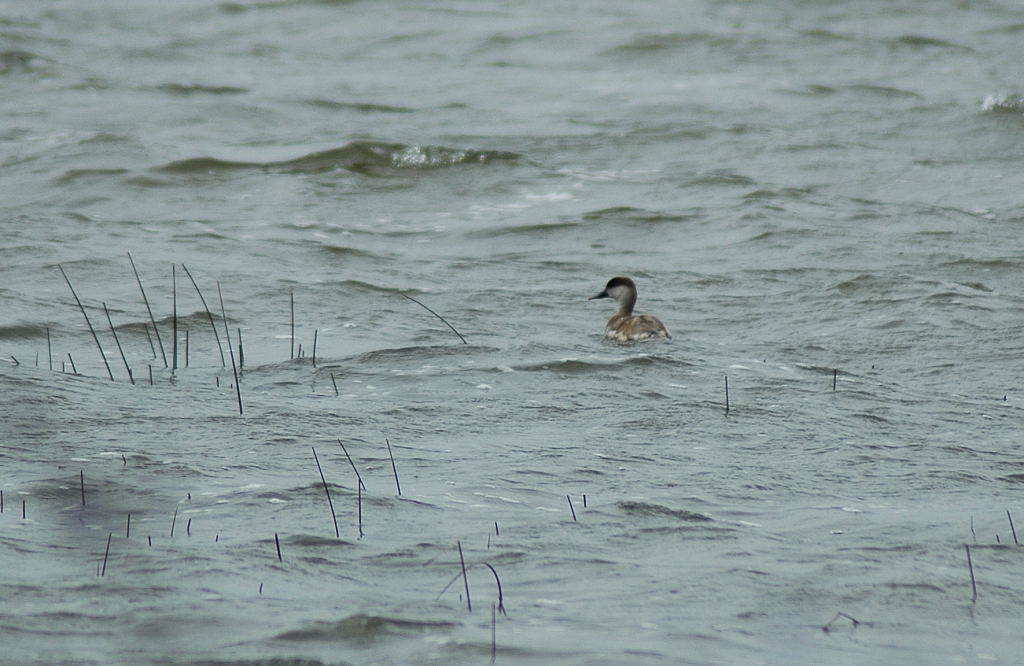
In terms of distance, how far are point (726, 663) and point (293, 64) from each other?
19.9 m

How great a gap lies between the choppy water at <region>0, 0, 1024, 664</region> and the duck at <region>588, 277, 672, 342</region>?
224mm

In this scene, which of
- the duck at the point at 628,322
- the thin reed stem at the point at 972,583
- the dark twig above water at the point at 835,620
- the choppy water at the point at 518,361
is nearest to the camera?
the dark twig above water at the point at 835,620

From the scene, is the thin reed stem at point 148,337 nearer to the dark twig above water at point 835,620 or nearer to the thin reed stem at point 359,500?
the thin reed stem at point 359,500

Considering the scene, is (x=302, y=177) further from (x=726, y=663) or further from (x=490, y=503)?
(x=726, y=663)

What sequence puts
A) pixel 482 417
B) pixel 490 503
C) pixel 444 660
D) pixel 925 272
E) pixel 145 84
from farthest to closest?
pixel 145 84, pixel 925 272, pixel 482 417, pixel 490 503, pixel 444 660

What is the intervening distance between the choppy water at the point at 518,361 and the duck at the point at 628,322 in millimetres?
224

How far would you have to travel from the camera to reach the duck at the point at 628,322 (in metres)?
9.93

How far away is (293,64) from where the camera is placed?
77.1ft

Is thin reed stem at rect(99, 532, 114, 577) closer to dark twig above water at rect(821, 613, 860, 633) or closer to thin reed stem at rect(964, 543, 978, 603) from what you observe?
dark twig above water at rect(821, 613, 860, 633)

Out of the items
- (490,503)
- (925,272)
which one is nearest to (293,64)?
(925,272)

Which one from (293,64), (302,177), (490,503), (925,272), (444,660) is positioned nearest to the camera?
(444,660)

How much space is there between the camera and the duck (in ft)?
32.6

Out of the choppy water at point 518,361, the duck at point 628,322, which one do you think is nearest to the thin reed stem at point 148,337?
the choppy water at point 518,361

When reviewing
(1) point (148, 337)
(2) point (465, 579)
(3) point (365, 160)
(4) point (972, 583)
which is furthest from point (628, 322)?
(3) point (365, 160)
